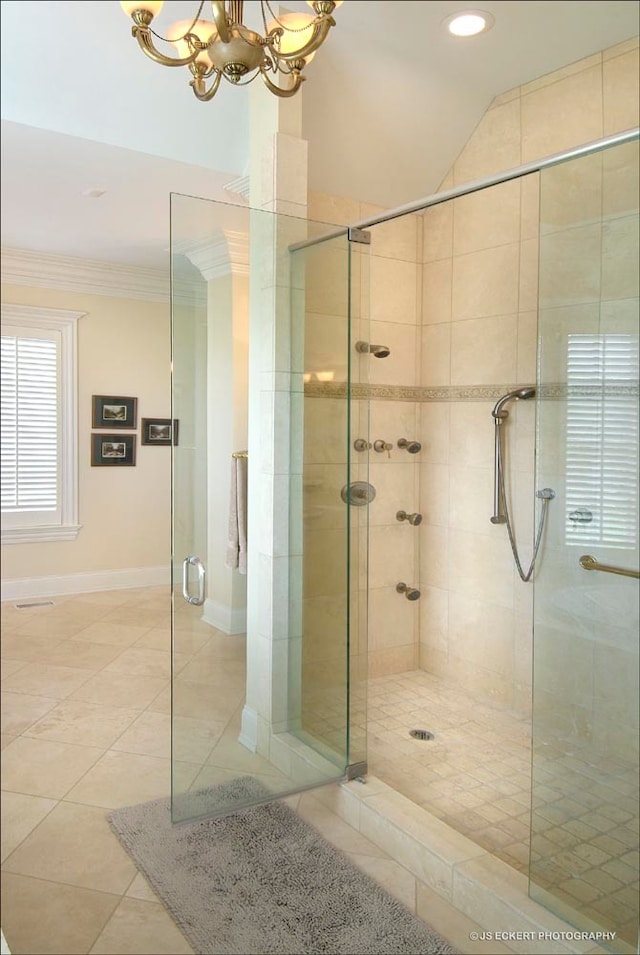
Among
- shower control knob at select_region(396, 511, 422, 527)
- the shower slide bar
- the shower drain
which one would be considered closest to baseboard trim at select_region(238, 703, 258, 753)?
the shower drain

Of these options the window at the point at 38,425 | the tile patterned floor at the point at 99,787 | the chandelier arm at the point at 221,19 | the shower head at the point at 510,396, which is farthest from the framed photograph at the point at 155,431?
the chandelier arm at the point at 221,19

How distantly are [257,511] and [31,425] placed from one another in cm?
396

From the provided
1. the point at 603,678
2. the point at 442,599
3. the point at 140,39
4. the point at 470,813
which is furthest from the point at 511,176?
the point at 442,599

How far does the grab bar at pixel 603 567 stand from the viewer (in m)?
1.73

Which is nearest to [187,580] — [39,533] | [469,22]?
[469,22]

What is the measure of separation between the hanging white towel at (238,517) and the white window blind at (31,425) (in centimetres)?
398

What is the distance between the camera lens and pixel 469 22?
2.71 meters

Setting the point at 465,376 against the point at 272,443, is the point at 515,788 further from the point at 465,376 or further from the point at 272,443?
the point at 465,376

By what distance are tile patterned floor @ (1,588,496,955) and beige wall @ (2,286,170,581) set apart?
181 centimetres

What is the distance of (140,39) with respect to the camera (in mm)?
1742

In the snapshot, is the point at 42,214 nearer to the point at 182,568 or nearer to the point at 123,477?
the point at 123,477

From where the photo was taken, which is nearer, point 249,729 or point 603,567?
point 603,567

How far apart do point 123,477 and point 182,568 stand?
4357mm

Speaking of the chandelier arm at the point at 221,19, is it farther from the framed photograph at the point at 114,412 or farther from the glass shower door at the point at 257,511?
the framed photograph at the point at 114,412
